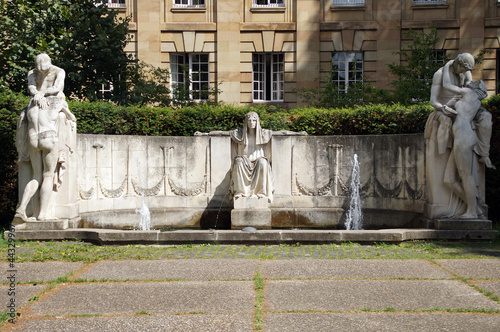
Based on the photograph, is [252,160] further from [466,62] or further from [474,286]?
[474,286]

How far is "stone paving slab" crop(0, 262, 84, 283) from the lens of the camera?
6.53m

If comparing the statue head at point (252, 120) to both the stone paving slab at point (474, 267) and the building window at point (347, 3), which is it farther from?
the building window at point (347, 3)

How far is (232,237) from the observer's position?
8.48 m

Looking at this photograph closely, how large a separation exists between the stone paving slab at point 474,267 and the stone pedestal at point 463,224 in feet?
5.06

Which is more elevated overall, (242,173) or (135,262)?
(242,173)

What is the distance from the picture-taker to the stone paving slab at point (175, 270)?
6.48 meters

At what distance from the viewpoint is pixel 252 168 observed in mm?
10453

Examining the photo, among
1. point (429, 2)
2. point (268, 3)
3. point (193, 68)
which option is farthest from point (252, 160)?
point (429, 2)

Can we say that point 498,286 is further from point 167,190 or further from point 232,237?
point 167,190

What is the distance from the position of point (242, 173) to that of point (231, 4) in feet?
47.2

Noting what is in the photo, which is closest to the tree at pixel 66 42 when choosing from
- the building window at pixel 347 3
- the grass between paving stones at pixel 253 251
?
the grass between paving stones at pixel 253 251

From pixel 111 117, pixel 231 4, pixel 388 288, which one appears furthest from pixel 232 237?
pixel 231 4

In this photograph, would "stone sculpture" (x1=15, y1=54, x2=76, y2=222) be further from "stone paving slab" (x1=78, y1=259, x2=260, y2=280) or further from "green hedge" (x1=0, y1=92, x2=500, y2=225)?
"stone paving slab" (x1=78, y1=259, x2=260, y2=280)

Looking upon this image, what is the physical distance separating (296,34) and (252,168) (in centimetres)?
1399
